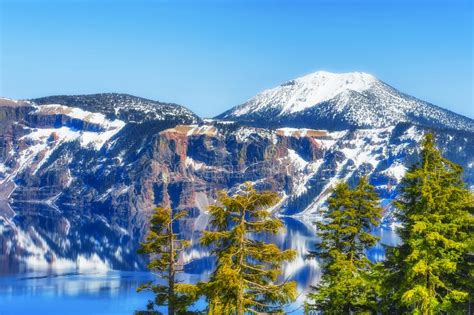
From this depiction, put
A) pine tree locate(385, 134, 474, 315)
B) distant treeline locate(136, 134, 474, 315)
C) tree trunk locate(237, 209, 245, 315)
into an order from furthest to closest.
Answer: pine tree locate(385, 134, 474, 315), distant treeline locate(136, 134, 474, 315), tree trunk locate(237, 209, 245, 315)

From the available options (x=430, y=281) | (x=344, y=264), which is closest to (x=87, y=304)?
(x=344, y=264)

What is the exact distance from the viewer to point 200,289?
26.2m

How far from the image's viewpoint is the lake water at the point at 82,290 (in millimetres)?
132750

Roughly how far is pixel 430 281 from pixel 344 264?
28.0ft

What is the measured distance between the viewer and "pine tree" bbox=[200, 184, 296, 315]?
24578mm

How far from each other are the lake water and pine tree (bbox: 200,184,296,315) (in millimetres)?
99341

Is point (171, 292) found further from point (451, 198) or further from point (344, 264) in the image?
Result: point (451, 198)

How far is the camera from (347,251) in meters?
40.4

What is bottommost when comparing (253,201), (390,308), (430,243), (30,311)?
(30,311)

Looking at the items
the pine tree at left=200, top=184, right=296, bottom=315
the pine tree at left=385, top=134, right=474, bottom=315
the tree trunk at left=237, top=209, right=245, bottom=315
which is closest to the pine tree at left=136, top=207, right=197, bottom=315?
the pine tree at left=200, top=184, right=296, bottom=315

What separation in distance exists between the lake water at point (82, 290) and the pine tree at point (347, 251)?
8426 cm

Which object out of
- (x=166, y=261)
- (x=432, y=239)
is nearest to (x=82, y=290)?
(x=166, y=261)

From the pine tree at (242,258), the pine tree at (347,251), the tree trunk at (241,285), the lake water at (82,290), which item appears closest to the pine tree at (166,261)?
the pine tree at (242,258)

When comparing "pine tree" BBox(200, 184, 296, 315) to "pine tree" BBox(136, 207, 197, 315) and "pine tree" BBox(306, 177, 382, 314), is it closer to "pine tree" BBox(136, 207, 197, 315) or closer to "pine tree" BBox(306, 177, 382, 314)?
"pine tree" BBox(136, 207, 197, 315)
